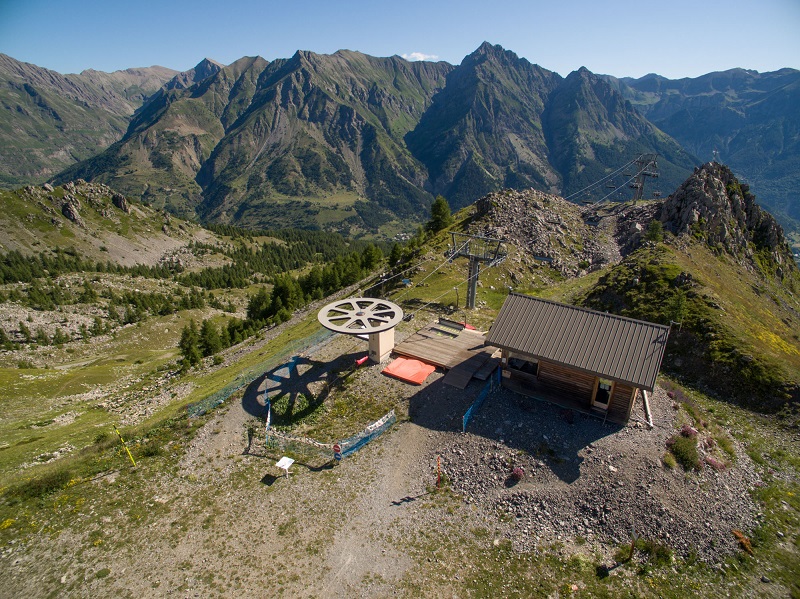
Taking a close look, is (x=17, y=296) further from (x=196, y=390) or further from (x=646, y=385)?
(x=646, y=385)

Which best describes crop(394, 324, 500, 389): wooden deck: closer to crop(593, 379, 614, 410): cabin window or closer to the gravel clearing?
the gravel clearing

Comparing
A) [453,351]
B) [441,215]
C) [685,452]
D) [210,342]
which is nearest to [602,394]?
[685,452]

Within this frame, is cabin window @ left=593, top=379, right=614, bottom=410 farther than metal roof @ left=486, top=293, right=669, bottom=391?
Yes

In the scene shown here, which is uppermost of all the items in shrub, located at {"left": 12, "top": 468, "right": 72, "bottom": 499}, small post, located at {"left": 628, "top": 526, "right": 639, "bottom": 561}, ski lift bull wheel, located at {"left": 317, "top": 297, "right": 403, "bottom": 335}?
ski lift bull wheel, located at {"left": 317, "top": 297, "right": 403, "bottom": 335}

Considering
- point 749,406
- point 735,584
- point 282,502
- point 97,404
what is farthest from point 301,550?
point 97,404

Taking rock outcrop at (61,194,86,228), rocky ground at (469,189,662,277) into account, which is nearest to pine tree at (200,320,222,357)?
rocky ground at (469,189,662,277)

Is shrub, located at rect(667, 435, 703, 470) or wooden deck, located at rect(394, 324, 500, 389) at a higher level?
wooden deck, located at rect(394, 324, 500, 389)

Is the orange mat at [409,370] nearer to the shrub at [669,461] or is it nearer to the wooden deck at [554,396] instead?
the wooden deck at [554,396]
